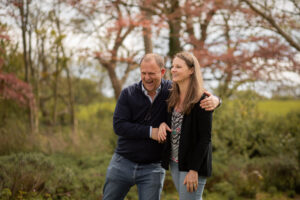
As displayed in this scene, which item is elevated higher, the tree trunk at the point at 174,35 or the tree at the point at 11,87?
the tree trunk at the point at 174,35

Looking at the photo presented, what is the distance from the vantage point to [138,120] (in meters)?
2.51

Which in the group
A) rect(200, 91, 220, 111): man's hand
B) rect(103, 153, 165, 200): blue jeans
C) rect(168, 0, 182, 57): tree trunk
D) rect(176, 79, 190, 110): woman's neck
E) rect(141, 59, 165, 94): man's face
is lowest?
rect(103, 153, 165, 200): blue jeans

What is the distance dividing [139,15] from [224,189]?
13.1ft

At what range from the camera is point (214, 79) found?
6.18 metres

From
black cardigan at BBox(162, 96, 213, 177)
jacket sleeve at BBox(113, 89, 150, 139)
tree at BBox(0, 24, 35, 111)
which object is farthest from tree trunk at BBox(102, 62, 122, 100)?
black cardigan at BBox(162, 96, 213, 177)

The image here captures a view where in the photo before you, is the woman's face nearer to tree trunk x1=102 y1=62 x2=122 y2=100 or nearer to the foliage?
the foliage

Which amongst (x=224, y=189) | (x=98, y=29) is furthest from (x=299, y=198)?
(x=98, y=29)

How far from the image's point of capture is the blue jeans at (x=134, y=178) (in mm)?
2447

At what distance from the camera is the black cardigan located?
2.14 meters

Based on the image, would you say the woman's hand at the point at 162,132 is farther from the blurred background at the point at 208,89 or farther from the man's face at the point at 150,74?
the blurred background at the point at 208,89

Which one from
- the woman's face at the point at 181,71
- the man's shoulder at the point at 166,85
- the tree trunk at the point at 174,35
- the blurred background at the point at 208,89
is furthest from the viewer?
the tree trunk at the point at 174,35

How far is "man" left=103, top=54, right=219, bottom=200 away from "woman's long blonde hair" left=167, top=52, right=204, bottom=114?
19 centimetres

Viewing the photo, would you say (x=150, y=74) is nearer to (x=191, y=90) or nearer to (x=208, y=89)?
(x=191, y=90)

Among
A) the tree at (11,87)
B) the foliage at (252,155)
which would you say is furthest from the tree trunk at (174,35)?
the tree at (11,87)
